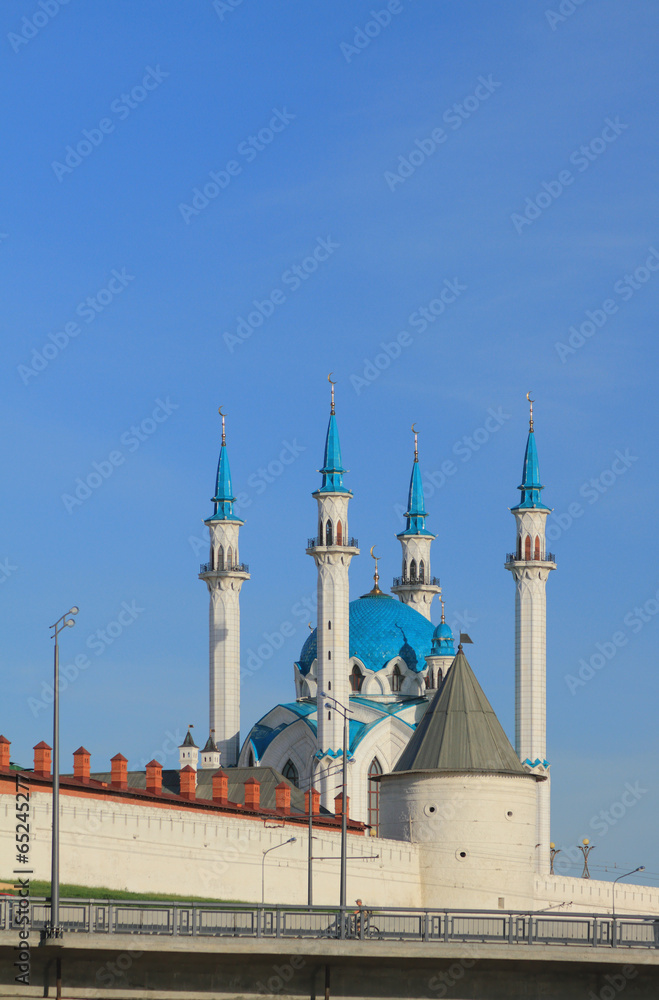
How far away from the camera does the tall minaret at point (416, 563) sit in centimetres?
9931

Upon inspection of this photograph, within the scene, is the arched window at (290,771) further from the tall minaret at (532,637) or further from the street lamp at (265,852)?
the street lamp at (265,852)

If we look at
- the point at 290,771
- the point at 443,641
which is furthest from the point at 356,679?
the point at 290,771

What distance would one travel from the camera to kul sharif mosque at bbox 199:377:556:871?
81812mm

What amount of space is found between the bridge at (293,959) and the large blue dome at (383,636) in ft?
204

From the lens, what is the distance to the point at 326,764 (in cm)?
8025

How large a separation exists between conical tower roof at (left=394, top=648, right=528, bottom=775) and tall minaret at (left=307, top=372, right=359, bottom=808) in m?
12.5

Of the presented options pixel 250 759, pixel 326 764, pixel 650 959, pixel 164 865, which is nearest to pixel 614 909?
pixel 326 764

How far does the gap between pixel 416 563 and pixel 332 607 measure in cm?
1884

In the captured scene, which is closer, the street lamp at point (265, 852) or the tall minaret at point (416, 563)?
the street lamp at point (265, 852)

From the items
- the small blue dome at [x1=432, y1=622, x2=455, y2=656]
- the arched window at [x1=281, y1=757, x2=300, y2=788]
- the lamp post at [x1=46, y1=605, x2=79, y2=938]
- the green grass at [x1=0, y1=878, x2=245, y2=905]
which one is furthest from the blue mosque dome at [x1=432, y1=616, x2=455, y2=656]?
the lamp post at [x1=46, y1=605, x2=79, y2=938]

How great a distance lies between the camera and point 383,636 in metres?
93.5

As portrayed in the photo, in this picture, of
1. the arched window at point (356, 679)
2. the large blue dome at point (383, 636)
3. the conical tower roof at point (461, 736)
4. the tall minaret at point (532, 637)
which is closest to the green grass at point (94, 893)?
the conical tower roof at point (461, 736)

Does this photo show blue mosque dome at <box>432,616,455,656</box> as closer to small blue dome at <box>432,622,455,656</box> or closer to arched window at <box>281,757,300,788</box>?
small blue dome at <box>432,622,455,656</box>

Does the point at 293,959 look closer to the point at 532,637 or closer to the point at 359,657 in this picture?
the point at 532,637
